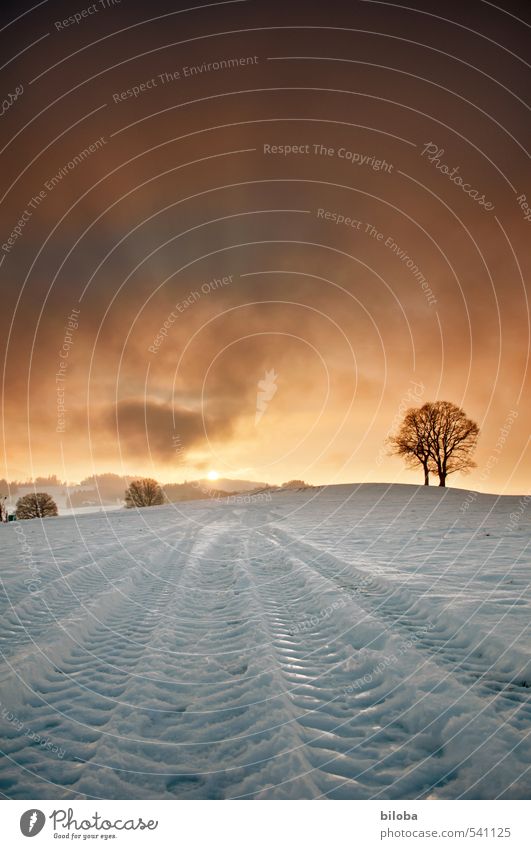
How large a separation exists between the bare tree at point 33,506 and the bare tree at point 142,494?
14674 millimetres

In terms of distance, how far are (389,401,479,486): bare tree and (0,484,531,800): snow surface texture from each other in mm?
38665

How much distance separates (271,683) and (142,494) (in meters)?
80.6

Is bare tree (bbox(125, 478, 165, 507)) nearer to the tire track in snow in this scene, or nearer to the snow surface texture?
the snow surface texture

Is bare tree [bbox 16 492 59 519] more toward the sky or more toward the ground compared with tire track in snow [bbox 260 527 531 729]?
more toward the ground

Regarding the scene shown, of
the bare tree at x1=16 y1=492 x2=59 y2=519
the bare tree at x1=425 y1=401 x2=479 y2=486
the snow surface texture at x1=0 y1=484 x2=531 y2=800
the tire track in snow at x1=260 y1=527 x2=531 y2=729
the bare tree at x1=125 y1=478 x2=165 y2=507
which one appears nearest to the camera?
the snow surface texture at x1=0 y1=484 x2=531 y2=800

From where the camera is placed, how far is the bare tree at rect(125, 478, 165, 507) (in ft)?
254

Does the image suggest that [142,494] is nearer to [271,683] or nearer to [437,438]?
[437,438]

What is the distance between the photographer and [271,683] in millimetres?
4203

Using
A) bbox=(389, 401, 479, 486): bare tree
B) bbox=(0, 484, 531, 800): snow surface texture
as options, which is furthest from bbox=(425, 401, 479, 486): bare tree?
bbox=(0, 484, 531, 800): snow surface texture

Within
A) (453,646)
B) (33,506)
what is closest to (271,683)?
(453,646)

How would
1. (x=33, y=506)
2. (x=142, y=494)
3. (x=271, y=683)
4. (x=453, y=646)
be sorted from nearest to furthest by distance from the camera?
(x=271, y=683)
(x=453, y=646)
(x=33, y=506)
(x=142, y=494)

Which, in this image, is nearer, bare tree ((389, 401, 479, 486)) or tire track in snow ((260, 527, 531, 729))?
tire track in snow ((260, 527, 531, 729))

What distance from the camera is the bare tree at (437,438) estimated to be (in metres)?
44.1

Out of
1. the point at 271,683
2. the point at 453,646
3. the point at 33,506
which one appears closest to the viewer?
the point at 271,683
